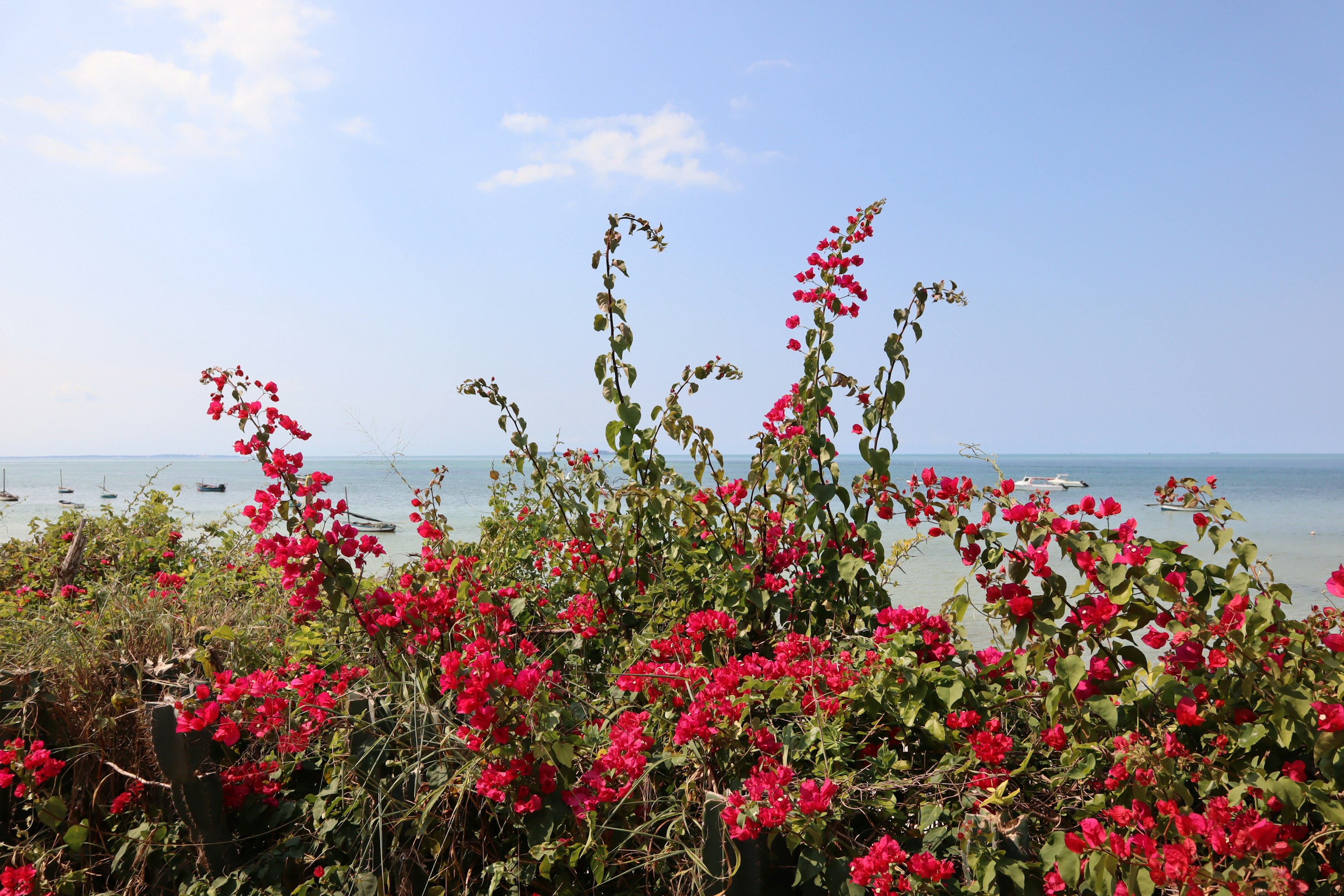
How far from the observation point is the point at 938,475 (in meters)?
3.52

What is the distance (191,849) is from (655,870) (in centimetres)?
128

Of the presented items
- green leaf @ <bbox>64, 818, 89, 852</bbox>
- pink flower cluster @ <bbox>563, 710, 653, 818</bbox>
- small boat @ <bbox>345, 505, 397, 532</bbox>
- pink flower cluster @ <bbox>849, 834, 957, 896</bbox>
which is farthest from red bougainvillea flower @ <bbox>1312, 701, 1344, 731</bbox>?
small boat @ <bbox>345, 505, 397, 532</bbox>

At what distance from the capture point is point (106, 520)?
17.3 feet

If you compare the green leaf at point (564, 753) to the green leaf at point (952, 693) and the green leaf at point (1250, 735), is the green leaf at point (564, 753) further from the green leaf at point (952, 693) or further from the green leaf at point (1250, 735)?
the green leaf at point (1250, 735)

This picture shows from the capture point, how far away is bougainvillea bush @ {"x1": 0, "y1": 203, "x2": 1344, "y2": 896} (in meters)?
1.33

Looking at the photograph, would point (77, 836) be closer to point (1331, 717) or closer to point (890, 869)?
point (890, 869)

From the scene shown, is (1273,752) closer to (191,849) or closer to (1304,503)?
(191,849)

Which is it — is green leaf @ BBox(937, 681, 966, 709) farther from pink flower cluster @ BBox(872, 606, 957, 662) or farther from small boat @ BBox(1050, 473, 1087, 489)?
small boat @ BBox(1050, 473, 1087, 489)

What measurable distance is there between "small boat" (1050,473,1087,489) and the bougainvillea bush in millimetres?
2704

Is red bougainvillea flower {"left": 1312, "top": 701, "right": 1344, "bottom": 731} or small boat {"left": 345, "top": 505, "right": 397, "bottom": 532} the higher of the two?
red bougainvillea flower {"left": 1312, "top": 701, "right": 1344, "bottom": 731}

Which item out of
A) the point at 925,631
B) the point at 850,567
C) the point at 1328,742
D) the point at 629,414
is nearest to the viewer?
the point at 1328,742

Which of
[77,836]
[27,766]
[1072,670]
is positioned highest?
[1072,670]

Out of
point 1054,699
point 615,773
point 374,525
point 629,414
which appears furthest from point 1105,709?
point 374,525

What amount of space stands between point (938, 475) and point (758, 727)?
2.29 meters
